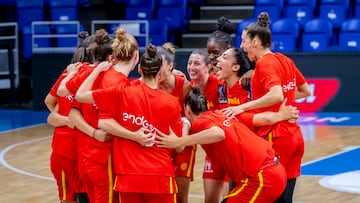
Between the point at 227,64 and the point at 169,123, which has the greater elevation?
the point at 227,64

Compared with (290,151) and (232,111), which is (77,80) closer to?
(232,111)

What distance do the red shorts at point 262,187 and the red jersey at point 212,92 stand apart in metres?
1.31

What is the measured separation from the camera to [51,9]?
16.5 m

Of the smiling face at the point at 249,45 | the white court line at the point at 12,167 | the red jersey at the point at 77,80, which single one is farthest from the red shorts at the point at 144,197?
the white court line at the point at 12,167

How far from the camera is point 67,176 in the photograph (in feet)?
20.6

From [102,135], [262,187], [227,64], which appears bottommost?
[262,187]

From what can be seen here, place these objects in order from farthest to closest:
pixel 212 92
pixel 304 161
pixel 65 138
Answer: pixel 304 161 < pixel 212 92 < pixel 65 138

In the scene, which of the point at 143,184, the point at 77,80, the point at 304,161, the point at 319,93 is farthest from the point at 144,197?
the point at 319,93

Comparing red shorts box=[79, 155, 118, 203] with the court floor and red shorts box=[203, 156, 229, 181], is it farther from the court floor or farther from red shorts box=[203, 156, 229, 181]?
the court floor

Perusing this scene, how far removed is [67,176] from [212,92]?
4.24 feet

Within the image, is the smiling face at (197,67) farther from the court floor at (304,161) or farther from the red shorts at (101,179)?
the court floor at (304,161)

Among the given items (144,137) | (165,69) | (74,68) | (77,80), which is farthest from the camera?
(165,69)

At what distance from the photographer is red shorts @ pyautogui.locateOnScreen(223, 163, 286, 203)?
5.21m

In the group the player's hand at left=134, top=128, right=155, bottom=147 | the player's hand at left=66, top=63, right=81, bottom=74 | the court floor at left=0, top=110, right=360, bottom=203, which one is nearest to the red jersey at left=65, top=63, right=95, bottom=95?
the player's hand at left=66, top=63, right=81, bottom=74
